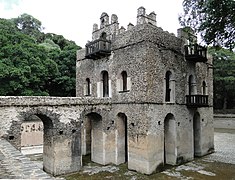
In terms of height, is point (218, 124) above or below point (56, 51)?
below

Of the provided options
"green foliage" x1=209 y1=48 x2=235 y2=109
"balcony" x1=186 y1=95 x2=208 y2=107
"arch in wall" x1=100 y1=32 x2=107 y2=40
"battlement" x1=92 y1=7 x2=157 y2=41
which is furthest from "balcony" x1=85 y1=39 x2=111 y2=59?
"green foliage" x1=209 y1=48 x2=235 y2=109

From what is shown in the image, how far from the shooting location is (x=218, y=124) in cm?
4091

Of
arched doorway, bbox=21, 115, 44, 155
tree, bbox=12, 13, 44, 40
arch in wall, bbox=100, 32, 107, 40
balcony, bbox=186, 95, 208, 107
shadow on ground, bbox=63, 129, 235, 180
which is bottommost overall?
shadow on ground, bbox=63, 129, 235, 180

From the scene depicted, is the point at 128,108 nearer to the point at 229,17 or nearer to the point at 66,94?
the point at 229,17

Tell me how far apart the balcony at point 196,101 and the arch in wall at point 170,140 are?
6.61 ft

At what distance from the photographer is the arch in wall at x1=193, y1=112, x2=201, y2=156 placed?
61.6ft

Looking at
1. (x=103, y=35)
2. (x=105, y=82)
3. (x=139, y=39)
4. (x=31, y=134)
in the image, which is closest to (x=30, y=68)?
(x=31, y=134)

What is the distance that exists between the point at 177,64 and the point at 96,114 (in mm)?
7067

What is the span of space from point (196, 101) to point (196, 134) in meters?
3.76

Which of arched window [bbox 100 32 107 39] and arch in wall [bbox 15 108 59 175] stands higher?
arched window [bbox 100 32 107 39]

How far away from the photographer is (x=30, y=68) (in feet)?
81.8

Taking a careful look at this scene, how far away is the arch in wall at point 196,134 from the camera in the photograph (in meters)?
18.8

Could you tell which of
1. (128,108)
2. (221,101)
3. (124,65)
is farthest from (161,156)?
(221,101)

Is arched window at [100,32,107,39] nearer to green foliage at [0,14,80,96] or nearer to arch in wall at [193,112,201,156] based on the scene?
green foliage at [0,14,80,96]
